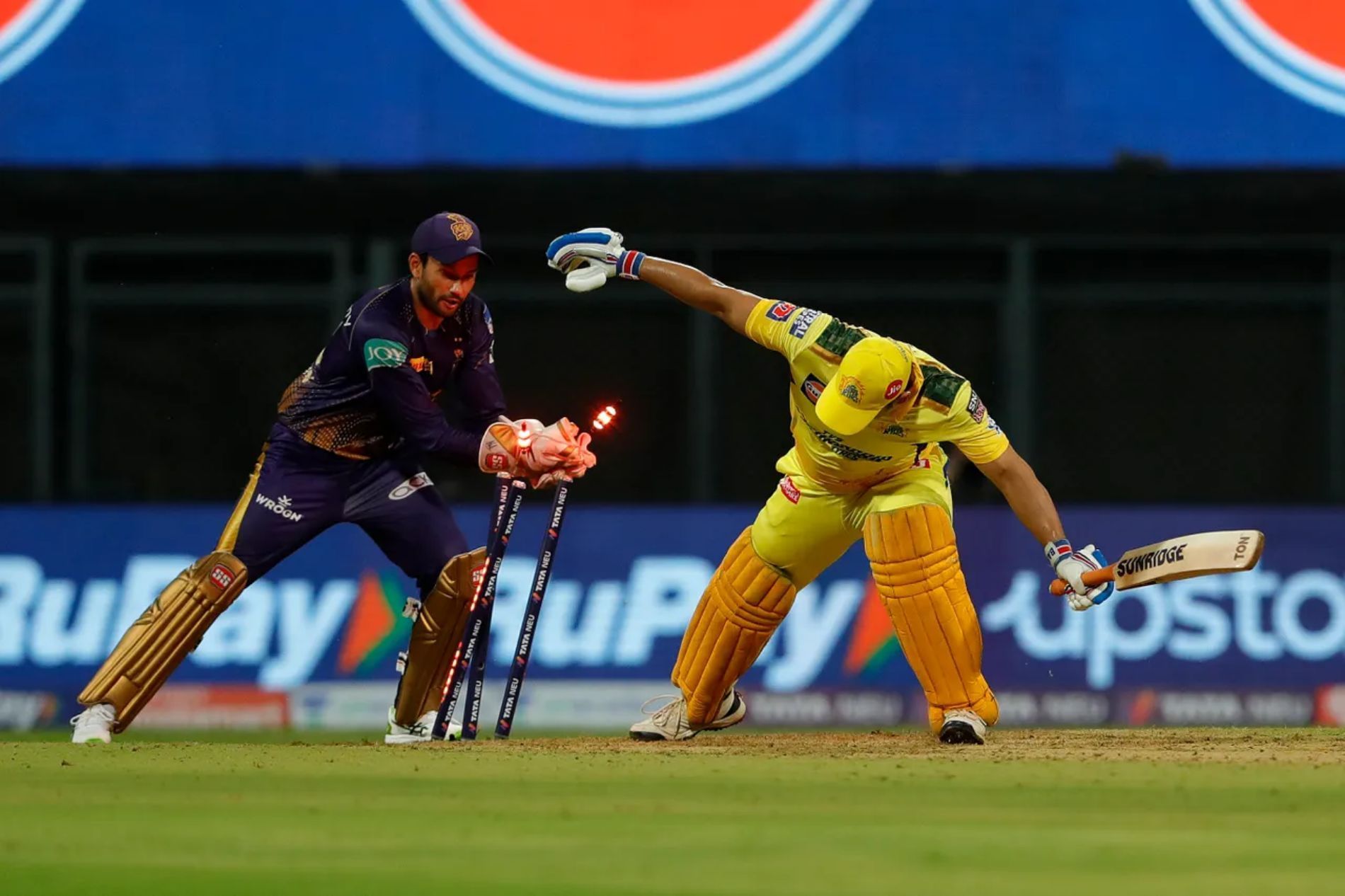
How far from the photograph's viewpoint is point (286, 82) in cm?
1327

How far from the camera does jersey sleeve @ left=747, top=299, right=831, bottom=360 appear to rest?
900 centimetres

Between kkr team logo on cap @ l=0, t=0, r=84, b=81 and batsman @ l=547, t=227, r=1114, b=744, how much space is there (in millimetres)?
5230

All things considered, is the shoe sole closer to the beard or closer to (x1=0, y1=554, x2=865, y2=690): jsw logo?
the beard

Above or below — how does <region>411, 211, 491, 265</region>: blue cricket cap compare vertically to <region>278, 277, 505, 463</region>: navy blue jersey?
above

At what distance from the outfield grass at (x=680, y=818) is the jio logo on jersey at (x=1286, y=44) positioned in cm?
510

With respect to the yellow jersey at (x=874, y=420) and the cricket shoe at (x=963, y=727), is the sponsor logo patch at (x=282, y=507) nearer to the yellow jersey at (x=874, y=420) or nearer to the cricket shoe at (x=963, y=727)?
the yellow jersey at (x=874, y=420)

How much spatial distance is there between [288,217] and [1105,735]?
20.3ft

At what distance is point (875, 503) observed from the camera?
357 inches

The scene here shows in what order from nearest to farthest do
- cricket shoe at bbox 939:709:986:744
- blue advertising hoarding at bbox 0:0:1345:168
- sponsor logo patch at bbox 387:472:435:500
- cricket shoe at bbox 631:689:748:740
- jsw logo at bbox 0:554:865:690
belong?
cricket shoe at bbox 939:709:986:744 → sponsor logo patch at bbox 387:472:435:500 → cricket shoe at bbox 631:689:748:740 → jsw logo at bbox 0:554:865:690 → blue advertising hoarding at bbox 0:0:1345:168

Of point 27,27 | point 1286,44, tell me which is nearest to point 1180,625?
point 1286,44

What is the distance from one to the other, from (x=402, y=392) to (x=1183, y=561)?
3037 mm

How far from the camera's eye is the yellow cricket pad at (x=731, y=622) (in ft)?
30.7

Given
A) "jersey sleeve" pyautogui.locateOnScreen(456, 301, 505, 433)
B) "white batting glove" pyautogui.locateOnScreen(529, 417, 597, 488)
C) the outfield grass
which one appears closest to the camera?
the outfield grass

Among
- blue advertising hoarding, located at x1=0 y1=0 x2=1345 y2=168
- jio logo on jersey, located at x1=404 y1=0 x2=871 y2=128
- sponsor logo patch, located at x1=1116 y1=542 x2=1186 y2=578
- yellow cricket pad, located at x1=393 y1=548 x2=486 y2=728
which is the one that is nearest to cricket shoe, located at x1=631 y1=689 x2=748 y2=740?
yellow cricket pad, located at x1=393 y1=548 x2=486 y2=728
